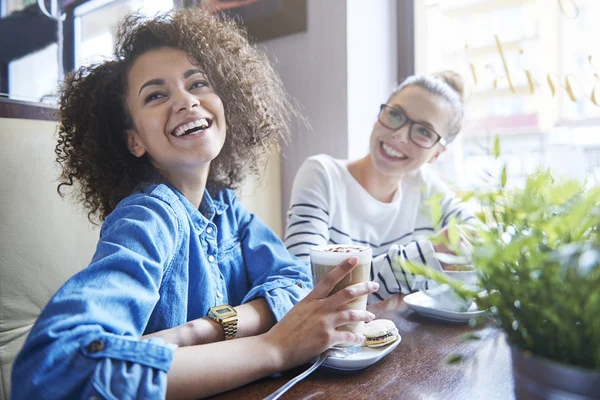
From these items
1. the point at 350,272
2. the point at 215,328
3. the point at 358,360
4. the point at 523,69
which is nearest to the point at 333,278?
the point at 350,272

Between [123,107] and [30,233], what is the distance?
373 mm

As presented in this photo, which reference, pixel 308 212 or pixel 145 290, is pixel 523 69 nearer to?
pixel 308 212

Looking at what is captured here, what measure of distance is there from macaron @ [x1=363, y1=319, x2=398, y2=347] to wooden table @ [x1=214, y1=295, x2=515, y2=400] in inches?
0.9

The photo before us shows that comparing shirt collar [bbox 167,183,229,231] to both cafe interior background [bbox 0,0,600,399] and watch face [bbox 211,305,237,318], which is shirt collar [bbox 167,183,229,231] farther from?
cafe interior background [bbox 0,0,600,399]

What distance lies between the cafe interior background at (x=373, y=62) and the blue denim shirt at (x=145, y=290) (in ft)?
1.47

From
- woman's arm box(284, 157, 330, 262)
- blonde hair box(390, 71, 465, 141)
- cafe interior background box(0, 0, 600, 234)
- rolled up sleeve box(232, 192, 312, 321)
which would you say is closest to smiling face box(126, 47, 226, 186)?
rolled up sleeve box(232, 192, 312, 321)

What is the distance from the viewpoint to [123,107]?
1027mm

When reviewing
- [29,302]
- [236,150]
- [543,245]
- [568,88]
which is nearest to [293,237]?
[236,150]

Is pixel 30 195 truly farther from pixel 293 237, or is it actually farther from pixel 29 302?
pixel 293 237

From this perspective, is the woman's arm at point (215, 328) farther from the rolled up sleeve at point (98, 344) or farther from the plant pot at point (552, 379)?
the plant pot at point (552, 379)

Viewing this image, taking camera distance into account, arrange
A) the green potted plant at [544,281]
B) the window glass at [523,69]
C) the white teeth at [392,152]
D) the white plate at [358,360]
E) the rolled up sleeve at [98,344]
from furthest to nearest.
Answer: the window glass at [523,69] < the white teeth at [392,152] < the white plate at [358,360] < the rolled up sleeve at [98,344] < the green potted plant at [544,281]

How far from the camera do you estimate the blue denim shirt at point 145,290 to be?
500 millimetres

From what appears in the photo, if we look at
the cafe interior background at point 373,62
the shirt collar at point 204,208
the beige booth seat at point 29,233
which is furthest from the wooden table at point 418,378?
the cafe interior background at point 373,62

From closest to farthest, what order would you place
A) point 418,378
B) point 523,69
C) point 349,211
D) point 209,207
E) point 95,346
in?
point 95,346, point 418,378, point 209,207, point 349,211, point 523,69
